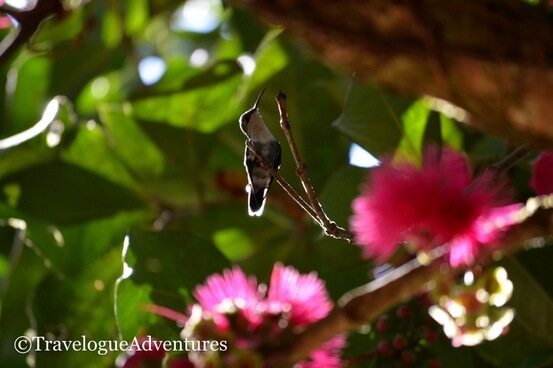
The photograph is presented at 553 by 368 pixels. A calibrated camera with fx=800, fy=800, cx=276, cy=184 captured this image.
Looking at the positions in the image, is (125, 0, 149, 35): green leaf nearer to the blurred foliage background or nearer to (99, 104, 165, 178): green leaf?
the blurred foliage background

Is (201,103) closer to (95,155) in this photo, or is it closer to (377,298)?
(95,155)

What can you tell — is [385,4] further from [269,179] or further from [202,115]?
[202,115]

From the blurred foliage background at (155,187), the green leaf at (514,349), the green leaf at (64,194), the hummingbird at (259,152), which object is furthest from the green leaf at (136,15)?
the green leaf at (514,349)

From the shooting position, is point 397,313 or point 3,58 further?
point 3,58

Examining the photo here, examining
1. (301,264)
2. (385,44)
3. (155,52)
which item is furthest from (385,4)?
(155,52)

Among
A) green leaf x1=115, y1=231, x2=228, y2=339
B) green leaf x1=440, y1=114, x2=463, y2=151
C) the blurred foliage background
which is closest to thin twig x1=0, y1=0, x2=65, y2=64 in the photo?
the blurred foliage background
